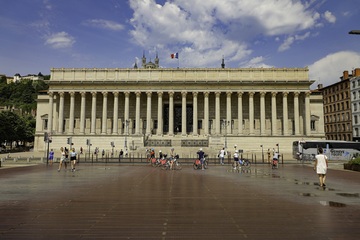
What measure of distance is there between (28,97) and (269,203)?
17718 centimetres

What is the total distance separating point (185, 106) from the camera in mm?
67625

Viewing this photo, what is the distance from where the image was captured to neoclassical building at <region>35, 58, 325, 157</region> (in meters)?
64.7

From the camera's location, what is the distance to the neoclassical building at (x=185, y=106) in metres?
64.7

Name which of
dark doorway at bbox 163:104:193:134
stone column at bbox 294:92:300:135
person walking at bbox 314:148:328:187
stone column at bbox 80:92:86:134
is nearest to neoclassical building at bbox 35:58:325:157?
stone column at bbox 80:92:86:134

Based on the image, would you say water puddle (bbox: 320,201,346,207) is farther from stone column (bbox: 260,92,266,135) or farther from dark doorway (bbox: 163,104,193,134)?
dark doorway (bbox: 163,104,193,134)

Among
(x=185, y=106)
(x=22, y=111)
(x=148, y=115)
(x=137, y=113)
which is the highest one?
(x=22, y=111)

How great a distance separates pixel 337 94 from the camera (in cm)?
8094

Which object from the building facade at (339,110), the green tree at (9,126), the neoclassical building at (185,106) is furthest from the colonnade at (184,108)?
the building facade at (339,110)

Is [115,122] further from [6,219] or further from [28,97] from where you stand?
[28,97]

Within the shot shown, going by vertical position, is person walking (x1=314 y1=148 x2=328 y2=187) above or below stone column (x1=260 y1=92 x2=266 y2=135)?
below

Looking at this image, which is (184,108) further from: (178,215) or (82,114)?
(178,215)

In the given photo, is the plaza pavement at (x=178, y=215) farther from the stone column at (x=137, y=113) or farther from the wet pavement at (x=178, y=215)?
the stone column at (x=137, y=113)

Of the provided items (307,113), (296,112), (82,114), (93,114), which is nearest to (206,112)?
(296,112)

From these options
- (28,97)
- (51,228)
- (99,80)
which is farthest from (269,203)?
(28,97)
